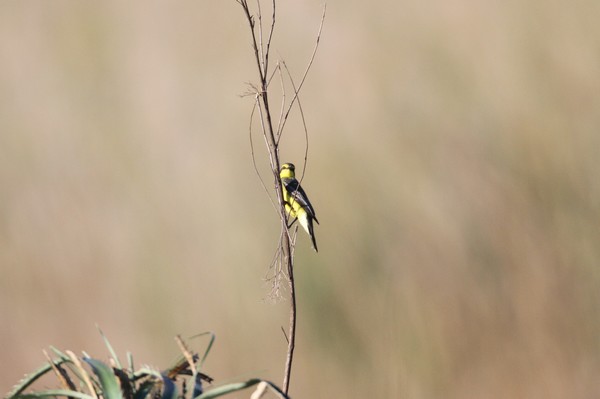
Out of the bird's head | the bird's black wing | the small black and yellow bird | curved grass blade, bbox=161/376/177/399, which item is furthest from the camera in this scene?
the bird's head

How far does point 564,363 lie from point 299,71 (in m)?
1.40

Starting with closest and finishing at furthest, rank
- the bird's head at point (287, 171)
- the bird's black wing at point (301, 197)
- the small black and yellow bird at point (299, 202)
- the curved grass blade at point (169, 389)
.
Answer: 1. the curved grass blade at point (169, 389)
2. the bird's black wing at point (301, 197)
3. the small black and yellow bird at point (299, 202)
4. the bird's head at point (287, 171)

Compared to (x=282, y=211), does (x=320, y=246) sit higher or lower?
higher

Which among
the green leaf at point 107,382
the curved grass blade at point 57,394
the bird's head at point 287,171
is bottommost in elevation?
the curved grass blade at point 57,394

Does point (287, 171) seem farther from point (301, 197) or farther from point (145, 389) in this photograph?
point (145, 389)

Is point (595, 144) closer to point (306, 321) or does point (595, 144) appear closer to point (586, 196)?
point (586, 196)

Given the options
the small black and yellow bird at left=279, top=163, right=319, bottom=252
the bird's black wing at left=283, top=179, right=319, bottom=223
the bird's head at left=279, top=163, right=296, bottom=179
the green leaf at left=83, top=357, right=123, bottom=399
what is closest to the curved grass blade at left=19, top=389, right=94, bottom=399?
the green leaf at left=83, top=357, right=123, bottom=399

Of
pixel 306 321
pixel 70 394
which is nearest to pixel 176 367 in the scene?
pixel 70 394

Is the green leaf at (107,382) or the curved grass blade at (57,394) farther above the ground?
the green leaf at (107,382)

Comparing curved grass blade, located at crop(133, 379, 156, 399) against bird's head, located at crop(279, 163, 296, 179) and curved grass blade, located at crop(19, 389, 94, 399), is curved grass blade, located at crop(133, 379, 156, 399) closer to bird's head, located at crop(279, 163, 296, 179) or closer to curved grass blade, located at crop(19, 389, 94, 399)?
curved grass blade, located at crop(19, 389, 94, 399)

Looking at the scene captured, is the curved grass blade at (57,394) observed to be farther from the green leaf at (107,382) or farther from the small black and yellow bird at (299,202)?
the small black and yellow bird at (299,202)

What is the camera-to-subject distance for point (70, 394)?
0.79 metres

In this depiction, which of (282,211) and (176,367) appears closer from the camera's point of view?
(176,367)

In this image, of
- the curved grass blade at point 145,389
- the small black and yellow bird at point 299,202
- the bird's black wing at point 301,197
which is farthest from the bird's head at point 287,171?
the curved grass blade at point 145,389
